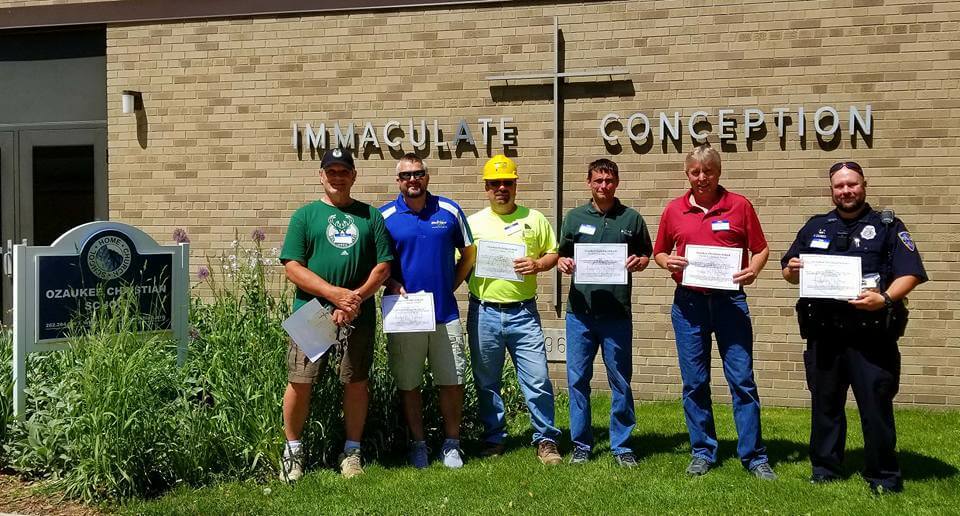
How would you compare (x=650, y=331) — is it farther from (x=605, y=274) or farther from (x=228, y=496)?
(x=228, y=496)

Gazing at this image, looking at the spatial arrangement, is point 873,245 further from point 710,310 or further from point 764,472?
point 764,472

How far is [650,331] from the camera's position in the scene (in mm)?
7742

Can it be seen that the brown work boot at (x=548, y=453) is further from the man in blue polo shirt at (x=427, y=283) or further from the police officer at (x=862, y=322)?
the police officer at (x=862, y=322)

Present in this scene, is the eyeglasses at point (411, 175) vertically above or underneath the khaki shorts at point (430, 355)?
above

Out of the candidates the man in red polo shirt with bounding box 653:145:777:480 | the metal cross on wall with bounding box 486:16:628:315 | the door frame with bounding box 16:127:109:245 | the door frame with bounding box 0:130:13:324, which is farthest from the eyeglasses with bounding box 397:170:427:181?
the door frame with bounding box 0:130:13:324

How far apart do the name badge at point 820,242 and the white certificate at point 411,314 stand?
7.50ft

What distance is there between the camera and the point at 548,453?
5.63 meters

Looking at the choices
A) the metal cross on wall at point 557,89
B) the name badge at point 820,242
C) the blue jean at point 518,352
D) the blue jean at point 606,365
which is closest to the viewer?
the name badge at point 820,242

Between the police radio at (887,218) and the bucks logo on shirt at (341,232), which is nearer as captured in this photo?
the police radio at (887,218)

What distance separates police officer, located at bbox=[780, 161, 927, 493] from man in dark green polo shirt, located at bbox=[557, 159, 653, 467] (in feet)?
3.22

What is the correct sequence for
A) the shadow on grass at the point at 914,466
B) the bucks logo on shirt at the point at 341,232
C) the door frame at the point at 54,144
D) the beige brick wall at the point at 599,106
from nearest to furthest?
the bucks logo on shirt at the point at 341,232 < the shadow on grass at the point at 914,466 < the beige brick wall at the point at 599,106 < the door frame at the point at 54,144

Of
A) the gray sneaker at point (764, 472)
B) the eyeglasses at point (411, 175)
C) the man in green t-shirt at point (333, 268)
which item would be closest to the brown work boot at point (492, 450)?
the man in green t-shirt at point (333, 268)

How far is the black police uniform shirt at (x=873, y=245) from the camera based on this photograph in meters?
4.75

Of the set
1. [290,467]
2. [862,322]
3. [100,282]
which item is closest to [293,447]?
[290,467]
